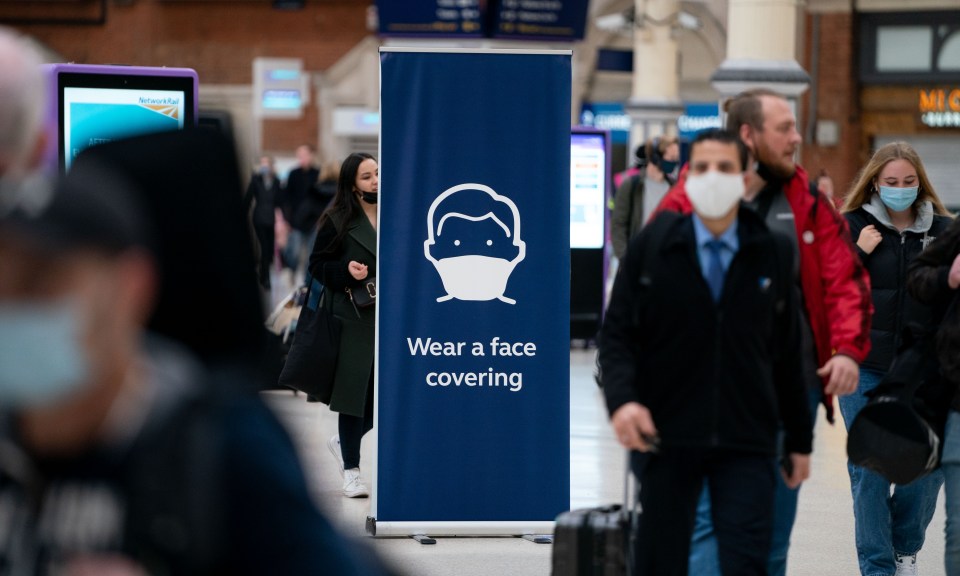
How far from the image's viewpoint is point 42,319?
1569 mm

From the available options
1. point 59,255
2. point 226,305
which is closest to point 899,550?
point 226,305

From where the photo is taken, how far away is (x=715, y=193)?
181 inches

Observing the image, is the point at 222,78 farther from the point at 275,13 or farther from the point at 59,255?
the point at 59,255

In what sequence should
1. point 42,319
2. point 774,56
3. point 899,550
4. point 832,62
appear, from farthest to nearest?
point 832,62, point 774,56, point 899,550, point 42,319

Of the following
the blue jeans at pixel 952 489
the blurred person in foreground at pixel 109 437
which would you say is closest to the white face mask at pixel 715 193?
the blue jeans at pixel 952 489

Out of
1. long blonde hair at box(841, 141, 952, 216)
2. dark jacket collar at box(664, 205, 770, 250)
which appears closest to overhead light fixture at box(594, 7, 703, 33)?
long blonde hair at box(841, 141, 952, 216)

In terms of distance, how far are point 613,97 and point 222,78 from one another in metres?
8.74

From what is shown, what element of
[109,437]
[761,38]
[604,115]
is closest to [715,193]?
[109,437]

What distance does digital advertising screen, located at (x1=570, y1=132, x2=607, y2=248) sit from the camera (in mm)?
13070

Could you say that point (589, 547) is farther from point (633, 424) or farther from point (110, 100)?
point (110, 100)

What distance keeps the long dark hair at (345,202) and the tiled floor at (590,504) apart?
1.10 metres

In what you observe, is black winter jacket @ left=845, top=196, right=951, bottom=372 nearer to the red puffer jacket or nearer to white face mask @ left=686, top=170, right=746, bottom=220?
the red puffer jacket

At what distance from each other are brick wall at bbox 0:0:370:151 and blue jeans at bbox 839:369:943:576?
29430mm

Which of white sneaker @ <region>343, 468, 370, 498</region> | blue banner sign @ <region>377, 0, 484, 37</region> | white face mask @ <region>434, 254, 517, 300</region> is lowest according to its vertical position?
white sneaker @ <region>343, 468, 370, 498</region>
